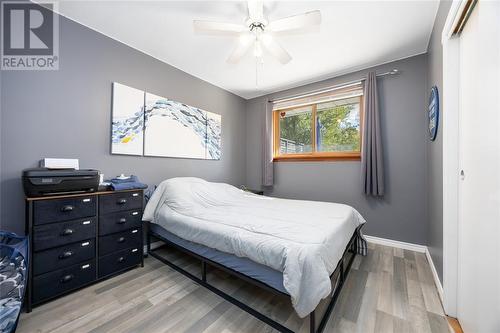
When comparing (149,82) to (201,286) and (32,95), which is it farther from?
(201,286)

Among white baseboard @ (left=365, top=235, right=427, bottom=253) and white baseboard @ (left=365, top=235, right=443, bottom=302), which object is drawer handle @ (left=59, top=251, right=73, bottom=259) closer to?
white baseboard @ (left=365, top=235, right=443, bottom=302)

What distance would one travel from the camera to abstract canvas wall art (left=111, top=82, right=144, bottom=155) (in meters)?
2.29

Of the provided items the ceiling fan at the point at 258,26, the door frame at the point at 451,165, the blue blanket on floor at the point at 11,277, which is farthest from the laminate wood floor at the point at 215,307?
the ceiling fan at the point at 258,26

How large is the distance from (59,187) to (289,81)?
11.0ft

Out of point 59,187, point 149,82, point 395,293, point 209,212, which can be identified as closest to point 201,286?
point 209,212

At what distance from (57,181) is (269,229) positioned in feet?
5.82

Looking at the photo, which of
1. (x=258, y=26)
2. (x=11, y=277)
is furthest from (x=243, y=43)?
(x=11, y=277)

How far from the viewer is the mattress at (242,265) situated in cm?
130

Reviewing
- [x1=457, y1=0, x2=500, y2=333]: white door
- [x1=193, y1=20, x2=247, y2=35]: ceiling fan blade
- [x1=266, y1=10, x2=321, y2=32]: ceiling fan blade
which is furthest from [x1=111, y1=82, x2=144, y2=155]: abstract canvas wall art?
[x1=457, y1=0, x2=500, y2=333]: white door

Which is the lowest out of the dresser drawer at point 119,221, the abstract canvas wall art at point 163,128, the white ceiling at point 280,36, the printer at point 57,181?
the dresser drawer at point 119,221

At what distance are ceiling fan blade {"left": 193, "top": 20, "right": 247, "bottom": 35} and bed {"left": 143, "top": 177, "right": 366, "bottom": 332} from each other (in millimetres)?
1644

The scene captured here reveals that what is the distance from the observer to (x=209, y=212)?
210 cm

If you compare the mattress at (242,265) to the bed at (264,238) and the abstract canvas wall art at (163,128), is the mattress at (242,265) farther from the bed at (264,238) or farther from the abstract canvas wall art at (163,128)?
the abstract canvas wall art at (163,128)

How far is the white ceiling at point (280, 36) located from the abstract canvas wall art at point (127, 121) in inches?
24.5
